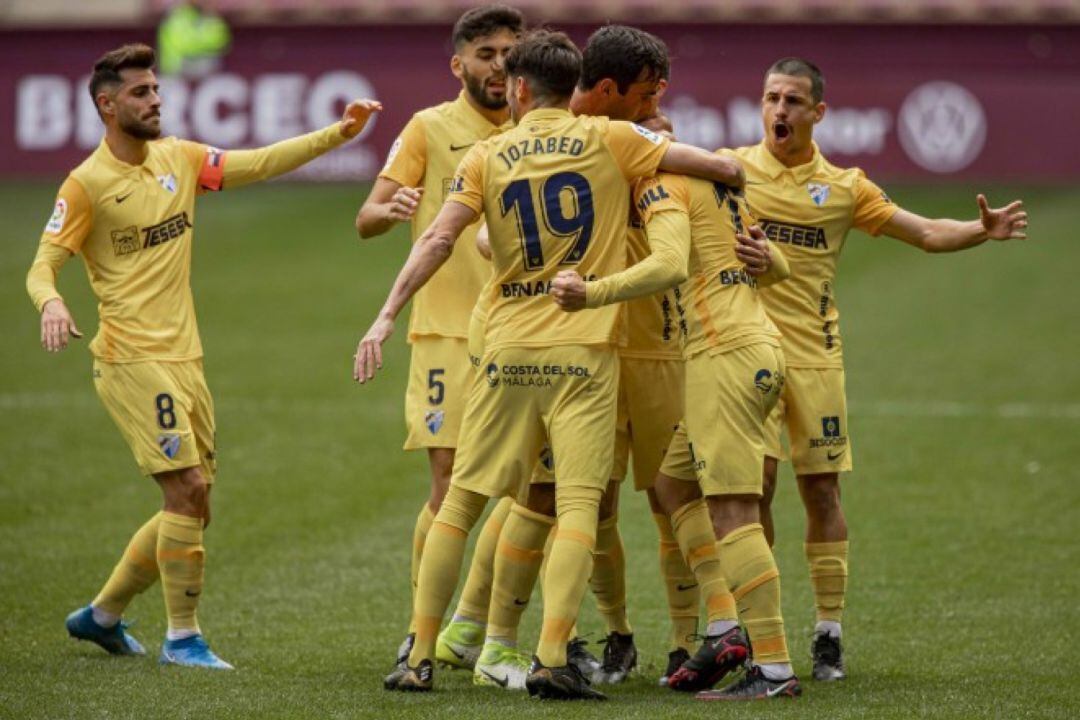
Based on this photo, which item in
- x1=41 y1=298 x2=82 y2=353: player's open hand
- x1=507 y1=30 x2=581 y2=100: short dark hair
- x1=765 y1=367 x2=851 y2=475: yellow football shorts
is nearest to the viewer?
x1=507 y1=30 x2=581 y2=100: short dark hair

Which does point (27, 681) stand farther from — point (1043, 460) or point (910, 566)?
point (1043, 460)

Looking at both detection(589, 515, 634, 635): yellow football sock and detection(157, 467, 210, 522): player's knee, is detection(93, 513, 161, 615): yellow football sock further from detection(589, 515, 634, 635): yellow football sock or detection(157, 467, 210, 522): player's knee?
detection(589, 515, 634, 635): yellow football sock

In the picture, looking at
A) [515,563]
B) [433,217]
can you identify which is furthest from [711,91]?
[515,563]

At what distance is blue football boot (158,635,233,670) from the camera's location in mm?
8219

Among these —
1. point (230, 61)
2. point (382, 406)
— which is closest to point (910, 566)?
point (382, 406)

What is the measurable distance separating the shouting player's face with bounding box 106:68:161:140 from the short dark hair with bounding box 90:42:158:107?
30 millimetres

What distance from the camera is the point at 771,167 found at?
827cm

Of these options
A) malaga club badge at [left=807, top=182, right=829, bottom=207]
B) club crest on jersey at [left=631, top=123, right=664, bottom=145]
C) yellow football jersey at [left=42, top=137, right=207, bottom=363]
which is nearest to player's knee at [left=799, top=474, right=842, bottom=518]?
malaga club badge at [left=807, top=182, right=829, bottom=207]

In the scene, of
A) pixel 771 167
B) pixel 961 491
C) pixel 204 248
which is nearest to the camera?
pixel 771 167

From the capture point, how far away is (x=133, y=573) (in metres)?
8.70

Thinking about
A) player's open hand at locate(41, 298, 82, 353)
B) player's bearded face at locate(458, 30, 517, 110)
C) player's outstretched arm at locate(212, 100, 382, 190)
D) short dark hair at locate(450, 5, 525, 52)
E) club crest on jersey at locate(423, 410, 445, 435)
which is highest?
short dark hair at locate(450, 5, 525, 52)

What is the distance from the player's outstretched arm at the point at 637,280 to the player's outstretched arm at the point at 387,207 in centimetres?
112

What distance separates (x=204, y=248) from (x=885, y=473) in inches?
492

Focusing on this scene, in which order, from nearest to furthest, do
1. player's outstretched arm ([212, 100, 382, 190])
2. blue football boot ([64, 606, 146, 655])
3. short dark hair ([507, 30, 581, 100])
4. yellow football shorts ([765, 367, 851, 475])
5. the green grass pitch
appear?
short dark hair ([507, 30, 581, 100]) < the green grass pitch < yellow football shorts ([765, 367, 851, 475]) < blue football boot ([64, 606, 146, 655]) < player's outstretched arm ([212, 100, 382, 190])
